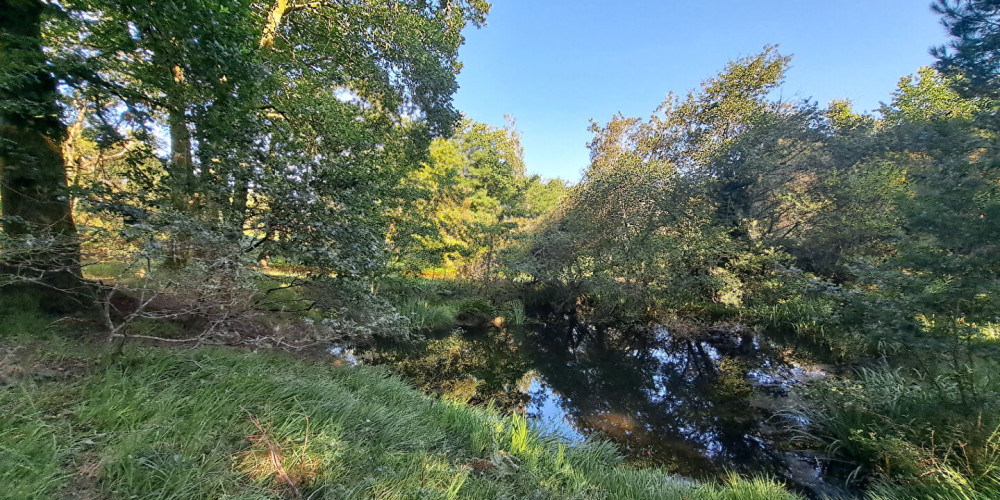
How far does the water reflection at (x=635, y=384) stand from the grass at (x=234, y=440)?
4.88 ft

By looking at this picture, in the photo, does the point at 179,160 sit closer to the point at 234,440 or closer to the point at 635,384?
the point at 234,440

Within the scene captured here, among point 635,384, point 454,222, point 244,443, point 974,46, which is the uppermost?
point 974,46

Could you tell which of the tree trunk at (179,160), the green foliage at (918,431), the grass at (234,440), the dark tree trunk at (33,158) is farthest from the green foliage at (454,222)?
the green foliage at (918,431)

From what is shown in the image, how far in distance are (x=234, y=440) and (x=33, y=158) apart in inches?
148

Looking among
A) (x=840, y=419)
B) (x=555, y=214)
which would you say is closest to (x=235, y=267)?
(x=840, y=419)

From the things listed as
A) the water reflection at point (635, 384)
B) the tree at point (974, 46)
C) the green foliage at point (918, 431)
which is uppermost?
the tree at point (974, 46)

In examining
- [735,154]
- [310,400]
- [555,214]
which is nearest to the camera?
[310,400]

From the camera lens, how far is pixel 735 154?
1041 centimetres

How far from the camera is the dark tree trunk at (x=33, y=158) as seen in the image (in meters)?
3.07

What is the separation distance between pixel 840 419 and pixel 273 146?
8.00 metres

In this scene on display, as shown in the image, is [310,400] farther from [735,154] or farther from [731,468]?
[735,154]

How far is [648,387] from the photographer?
22.7ft

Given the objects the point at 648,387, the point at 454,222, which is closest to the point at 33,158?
the point at 648,387

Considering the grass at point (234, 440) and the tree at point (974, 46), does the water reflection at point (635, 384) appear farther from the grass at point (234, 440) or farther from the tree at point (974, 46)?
the tree at point (974, 46)
